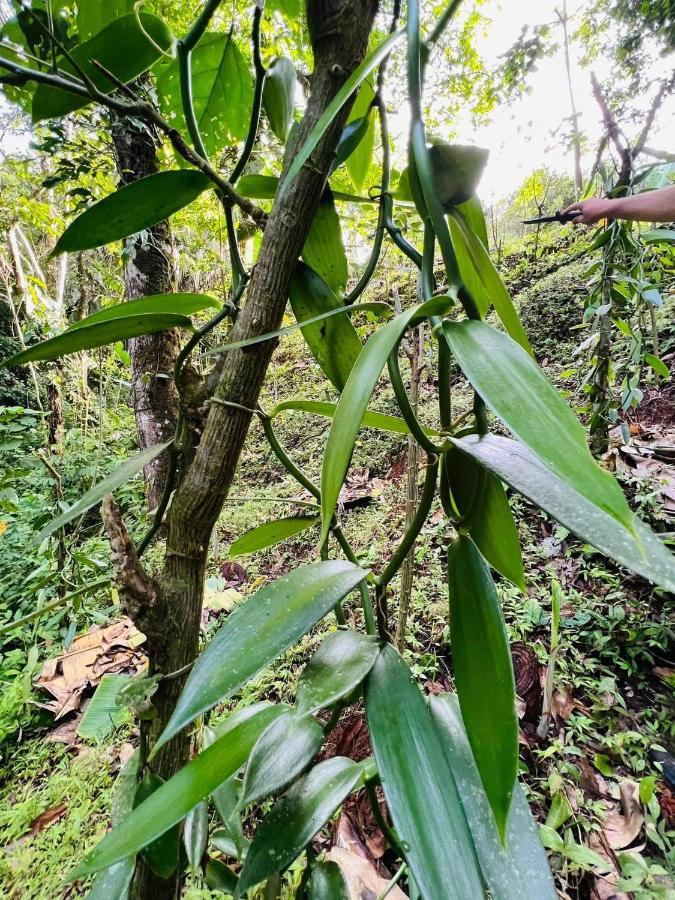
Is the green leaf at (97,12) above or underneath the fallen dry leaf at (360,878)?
above

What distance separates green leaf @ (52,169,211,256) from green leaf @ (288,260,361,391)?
86 mm

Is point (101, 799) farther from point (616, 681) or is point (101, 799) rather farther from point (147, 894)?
point (616, 681)

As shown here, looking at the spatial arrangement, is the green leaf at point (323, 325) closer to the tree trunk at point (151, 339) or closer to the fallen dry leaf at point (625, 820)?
the fallen dry leaf at point (625, 820)

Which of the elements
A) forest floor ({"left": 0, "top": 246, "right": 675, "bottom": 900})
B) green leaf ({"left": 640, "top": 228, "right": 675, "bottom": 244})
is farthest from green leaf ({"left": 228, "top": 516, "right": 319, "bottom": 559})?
green leaf ({"left": 640, "top": 228, "right": 675, "bottom": 244})

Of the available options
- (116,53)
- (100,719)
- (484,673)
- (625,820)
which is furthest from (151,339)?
(625,820)

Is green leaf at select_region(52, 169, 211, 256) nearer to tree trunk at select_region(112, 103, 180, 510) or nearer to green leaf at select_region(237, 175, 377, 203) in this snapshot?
green leaf at select_region(237, 175, 377, 203)

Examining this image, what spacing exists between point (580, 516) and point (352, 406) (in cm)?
8

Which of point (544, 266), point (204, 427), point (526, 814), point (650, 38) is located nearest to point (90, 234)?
point (204, 427)

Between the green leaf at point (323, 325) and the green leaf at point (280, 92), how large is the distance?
13 centimetres

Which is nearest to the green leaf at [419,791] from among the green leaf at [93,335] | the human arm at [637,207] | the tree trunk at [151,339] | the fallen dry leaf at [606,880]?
the green leaf at [93,335]

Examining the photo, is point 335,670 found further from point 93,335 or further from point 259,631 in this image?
point 93,335

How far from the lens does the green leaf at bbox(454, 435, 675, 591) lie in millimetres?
124

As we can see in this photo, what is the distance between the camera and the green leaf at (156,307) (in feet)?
0.76

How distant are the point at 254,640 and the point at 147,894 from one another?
0.76 feet
